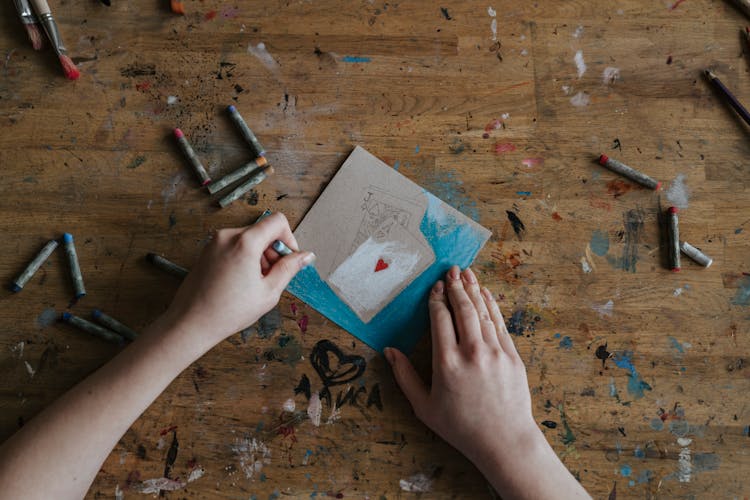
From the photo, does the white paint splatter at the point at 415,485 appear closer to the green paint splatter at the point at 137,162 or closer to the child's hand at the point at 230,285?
the child's hand at the point at 230,285

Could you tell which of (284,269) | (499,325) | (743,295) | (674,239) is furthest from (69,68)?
(743,295)

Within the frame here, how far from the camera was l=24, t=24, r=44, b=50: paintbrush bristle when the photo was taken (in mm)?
1313

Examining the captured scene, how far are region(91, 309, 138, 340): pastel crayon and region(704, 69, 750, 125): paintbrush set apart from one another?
162 cm

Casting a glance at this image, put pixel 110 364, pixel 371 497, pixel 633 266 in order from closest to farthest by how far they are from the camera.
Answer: pixel 110 364 < pixel 371 497 < pixel 633 266

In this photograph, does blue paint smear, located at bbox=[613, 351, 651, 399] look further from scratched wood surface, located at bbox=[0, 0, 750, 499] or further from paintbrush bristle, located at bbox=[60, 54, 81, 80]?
paintbrush bristle, located at bbox=[60, 54, 81, 80]

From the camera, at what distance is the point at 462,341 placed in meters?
1.21

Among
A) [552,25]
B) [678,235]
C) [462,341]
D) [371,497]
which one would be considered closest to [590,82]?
[552,25]

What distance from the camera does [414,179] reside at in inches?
51.9

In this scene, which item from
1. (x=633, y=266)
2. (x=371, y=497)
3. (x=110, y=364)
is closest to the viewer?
(x=110, y=364)

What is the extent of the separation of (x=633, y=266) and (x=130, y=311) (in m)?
1.27

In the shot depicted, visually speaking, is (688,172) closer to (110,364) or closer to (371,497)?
(371,497)

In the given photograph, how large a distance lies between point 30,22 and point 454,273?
1.27m

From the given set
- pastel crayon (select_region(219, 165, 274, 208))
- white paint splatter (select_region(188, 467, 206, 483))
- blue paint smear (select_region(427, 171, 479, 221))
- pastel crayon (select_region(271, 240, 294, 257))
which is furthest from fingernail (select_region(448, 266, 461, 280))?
white paint splatter (select_region(188, 467, 206, 483))

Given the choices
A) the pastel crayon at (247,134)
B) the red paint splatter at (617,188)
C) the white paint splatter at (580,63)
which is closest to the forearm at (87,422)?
the pastel crayon at (247,134)
